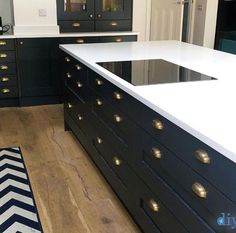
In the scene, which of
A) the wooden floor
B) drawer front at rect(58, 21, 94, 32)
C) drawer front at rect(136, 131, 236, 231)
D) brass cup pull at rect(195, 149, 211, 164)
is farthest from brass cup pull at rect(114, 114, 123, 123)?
Result: drawer front at rect(58, 21, 94, 32)

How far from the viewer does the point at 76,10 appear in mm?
4449

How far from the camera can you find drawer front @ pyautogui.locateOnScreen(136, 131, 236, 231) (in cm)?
128

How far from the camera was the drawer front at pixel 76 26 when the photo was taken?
444 centimetres

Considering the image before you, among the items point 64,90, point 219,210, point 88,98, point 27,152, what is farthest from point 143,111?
point 64,90

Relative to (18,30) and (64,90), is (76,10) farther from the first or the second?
(64,90)

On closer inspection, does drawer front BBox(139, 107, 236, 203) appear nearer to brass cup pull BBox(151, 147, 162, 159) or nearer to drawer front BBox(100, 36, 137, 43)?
brass cup pull BBox(151, 147, 162, 159)

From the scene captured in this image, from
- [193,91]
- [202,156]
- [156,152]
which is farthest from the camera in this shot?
[193,91]

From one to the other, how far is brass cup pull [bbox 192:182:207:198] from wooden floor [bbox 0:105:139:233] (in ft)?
2.87

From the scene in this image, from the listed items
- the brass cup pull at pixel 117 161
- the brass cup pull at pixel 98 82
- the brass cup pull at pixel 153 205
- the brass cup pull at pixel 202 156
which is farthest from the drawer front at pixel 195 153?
the brass cup pull at pixel 98 82

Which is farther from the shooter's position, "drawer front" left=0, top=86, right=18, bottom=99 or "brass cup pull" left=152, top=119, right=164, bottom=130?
"drawer front" left=0, top=86, right=18, bottom=99

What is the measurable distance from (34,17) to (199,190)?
347 centimetres

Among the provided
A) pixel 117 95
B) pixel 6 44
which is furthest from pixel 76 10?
pixel 117 95

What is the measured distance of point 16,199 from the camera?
2.45 metres

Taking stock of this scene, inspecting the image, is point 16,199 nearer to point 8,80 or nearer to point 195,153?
point 195,153
